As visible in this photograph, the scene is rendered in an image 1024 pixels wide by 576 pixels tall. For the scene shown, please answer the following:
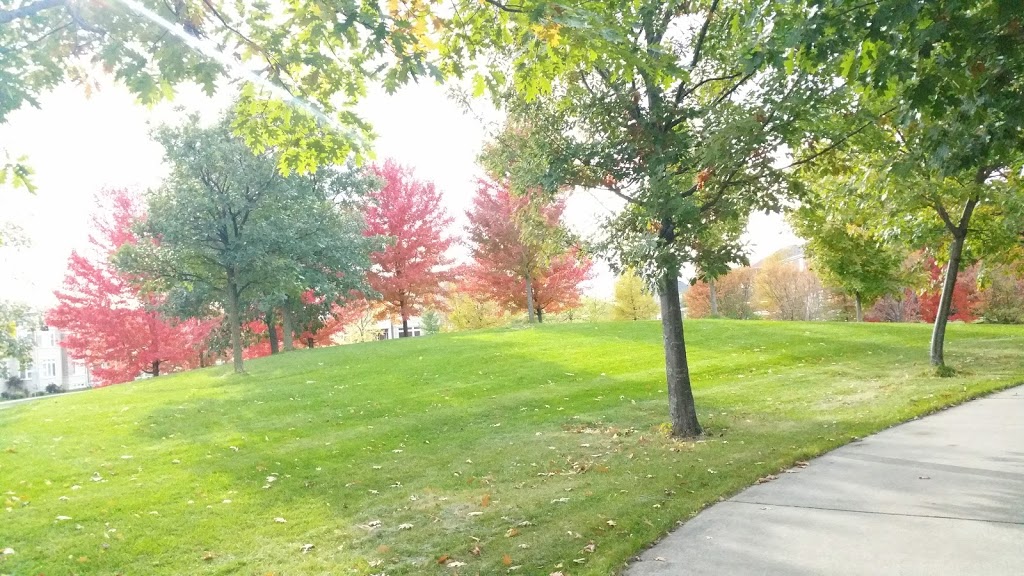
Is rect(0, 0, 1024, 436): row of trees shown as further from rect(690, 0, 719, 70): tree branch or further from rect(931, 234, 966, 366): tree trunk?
rect(931, 234, 966, 366): tree trunk

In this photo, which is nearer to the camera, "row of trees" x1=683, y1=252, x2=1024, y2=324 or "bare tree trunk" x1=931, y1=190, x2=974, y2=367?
"bare tree trunk" x1=931, y1=190, x2=974, y2=367

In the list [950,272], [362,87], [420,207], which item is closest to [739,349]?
[950,272]

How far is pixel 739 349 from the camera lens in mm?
16422

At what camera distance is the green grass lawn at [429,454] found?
4883mm

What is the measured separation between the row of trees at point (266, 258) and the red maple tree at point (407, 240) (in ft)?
0.18

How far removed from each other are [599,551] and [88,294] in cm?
2568

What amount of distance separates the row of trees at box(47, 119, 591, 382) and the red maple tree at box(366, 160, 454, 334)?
0.18 feet

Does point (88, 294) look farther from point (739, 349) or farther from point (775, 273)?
point (775, 273)

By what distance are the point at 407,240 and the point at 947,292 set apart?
2259 cm

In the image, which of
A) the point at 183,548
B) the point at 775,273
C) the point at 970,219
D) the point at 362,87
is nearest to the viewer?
the point at 183,548

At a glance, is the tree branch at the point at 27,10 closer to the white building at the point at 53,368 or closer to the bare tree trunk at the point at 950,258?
the bare tree trunk at the point at 950,258

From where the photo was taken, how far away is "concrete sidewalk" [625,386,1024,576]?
3906mm

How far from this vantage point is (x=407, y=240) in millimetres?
30734

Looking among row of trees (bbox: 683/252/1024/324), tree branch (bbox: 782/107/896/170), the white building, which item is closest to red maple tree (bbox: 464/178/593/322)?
row of trees (bbox: 683/252/1024/324)
